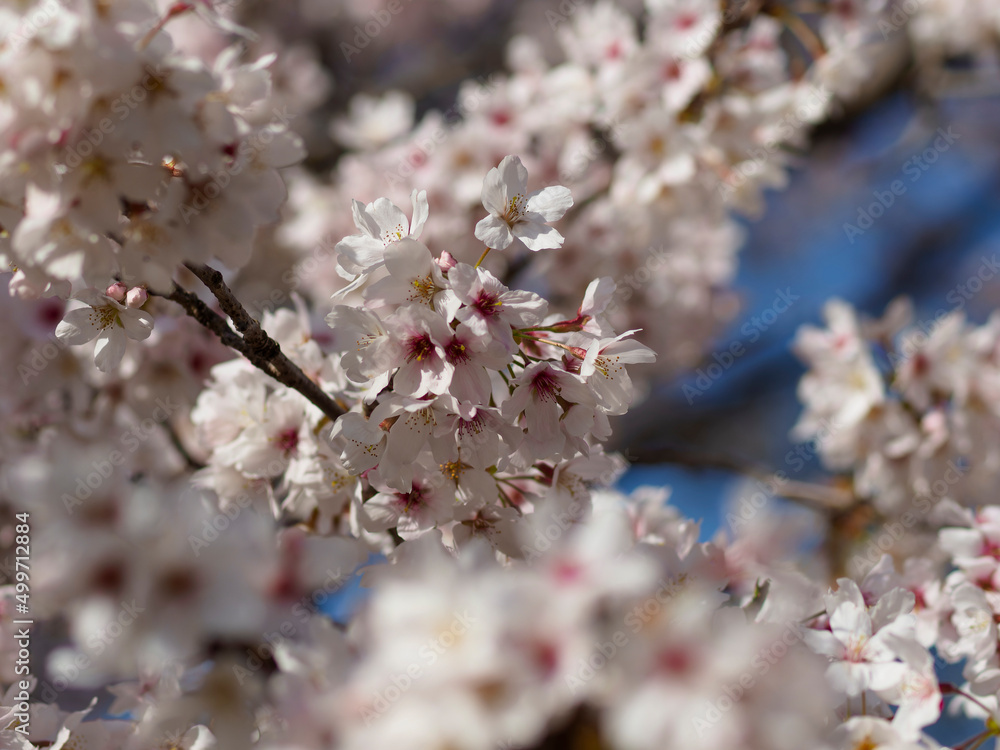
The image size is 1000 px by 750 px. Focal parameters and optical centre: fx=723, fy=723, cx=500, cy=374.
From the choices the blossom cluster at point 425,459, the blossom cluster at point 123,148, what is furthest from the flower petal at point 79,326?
the blossom cluster at point 123,148

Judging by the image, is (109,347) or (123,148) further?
(109,347)

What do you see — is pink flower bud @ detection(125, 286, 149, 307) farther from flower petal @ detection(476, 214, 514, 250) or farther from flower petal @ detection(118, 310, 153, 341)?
flower petal @ detection(476, 214, 514, 250)

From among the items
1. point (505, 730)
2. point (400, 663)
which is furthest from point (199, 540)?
point (505, 730)

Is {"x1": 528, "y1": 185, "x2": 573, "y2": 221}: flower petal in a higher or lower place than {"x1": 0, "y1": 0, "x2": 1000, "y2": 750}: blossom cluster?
higher

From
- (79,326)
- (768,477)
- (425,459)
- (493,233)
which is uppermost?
(493,233)

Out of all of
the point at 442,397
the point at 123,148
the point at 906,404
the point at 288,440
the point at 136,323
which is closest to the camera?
the point at 123,148

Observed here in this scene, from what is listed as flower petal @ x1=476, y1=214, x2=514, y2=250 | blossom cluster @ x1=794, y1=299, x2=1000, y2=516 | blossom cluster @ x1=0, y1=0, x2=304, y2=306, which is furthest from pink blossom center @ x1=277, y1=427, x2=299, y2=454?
blossom cluster @ x1=794, y1=299, x2=1000, y2=516

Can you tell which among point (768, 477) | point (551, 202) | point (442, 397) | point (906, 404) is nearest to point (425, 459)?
point (442, 397)

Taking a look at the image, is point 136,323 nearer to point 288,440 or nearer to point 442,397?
point 288,440
